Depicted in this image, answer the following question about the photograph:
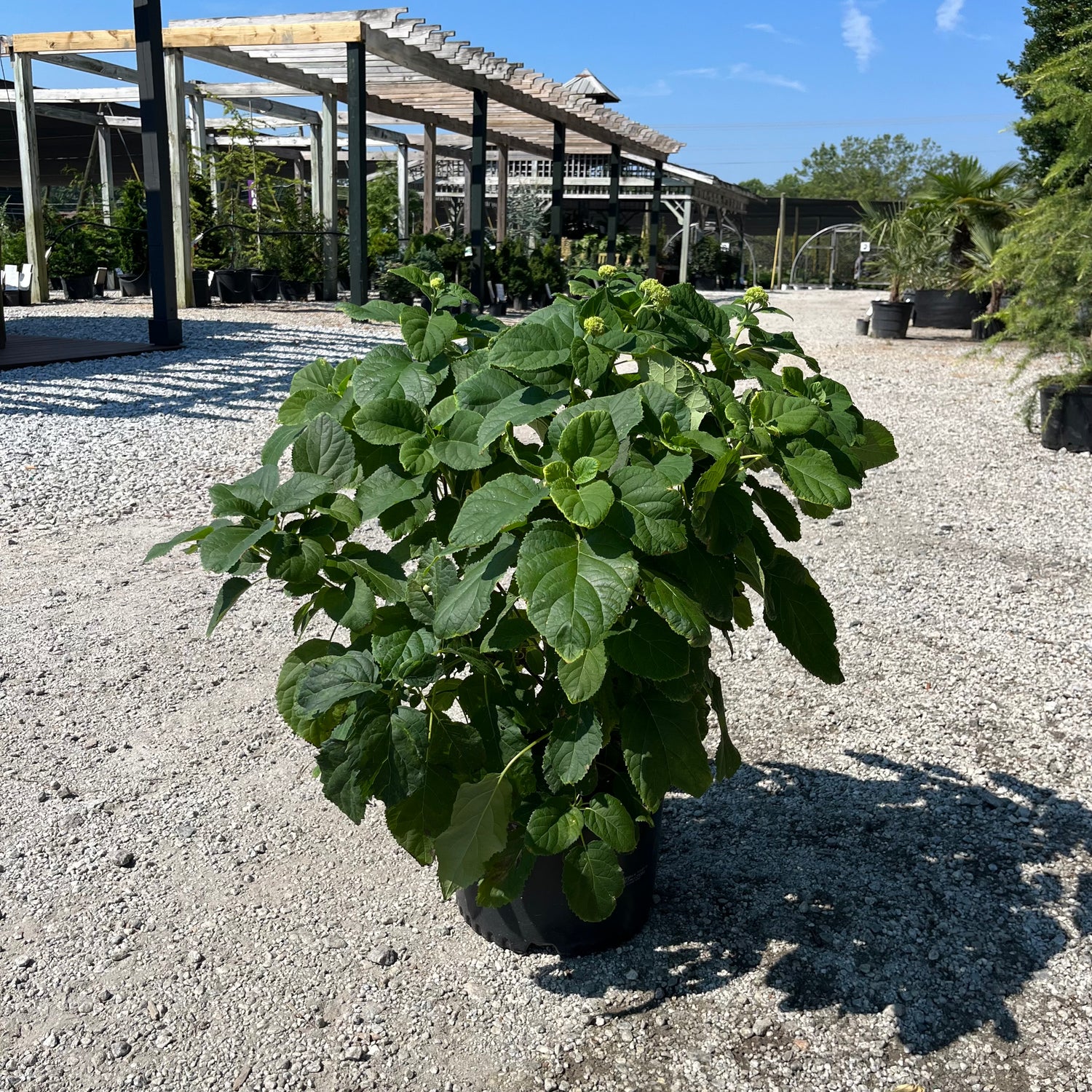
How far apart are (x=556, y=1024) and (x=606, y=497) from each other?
93 cm

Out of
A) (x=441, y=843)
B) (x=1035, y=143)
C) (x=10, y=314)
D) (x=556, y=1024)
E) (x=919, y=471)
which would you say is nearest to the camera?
(x=441, y=843)

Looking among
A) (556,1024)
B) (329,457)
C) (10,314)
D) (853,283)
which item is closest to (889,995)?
(556,1024)

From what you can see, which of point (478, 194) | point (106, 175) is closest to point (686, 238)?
point (478, 194)

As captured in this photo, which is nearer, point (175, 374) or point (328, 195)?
point (175, 374)

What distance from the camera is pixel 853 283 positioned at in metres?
29.1

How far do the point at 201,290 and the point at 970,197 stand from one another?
9769 millimetres

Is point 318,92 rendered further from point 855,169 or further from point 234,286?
point 855,169

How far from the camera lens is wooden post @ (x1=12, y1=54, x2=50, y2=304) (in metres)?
11.6

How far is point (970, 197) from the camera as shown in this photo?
12625mm

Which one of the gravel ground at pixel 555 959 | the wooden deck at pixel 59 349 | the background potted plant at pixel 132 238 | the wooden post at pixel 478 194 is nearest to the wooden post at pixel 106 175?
the background potted plant at pixel 132 238

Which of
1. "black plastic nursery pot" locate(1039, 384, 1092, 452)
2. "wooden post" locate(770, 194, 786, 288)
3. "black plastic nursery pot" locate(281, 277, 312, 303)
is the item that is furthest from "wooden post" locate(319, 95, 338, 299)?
"wooden post" locate(770, 194, 786, 288)

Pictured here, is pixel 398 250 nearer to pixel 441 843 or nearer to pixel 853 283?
pixel 441 843

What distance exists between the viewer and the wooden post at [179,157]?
11539mm

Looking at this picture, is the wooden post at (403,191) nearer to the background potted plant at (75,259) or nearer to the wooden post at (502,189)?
the wooden post at (502,189)
